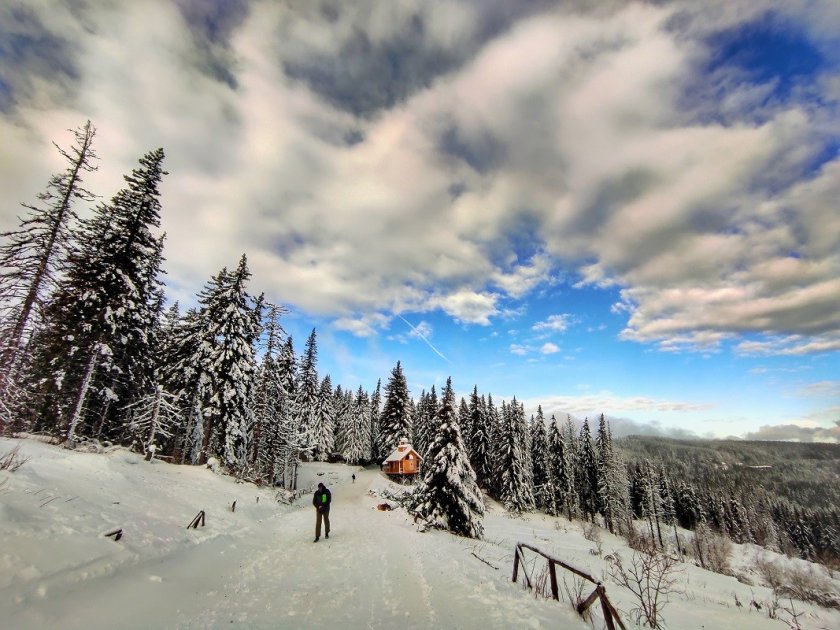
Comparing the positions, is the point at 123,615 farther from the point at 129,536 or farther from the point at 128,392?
the point at 128,392

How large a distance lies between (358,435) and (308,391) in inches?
637

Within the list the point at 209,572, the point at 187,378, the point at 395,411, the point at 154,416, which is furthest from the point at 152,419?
the point at 395,411

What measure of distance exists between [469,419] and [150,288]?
44.6 m

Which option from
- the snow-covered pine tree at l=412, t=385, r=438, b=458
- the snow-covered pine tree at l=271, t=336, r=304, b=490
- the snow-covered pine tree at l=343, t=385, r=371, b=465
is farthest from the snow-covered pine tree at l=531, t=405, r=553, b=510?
the snow-covered pine tree at l=271, t=336, r=304, b=490

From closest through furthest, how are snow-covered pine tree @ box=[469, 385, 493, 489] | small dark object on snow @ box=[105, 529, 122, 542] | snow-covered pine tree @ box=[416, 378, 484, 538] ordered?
small dark object on snow @ box=[105, 529, 122, 542]
snow-covered pine tree @ box=[416, 378, 484, 538]
snow-covered pine tree @ box=[469, 385, 493, 489]

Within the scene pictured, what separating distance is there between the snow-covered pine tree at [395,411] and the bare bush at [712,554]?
3877 cm

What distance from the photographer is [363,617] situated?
6.97 meters

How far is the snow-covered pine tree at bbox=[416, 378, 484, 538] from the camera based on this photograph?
2038 centimetres

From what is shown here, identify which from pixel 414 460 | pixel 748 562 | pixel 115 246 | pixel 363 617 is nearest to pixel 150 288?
pixel 115 246

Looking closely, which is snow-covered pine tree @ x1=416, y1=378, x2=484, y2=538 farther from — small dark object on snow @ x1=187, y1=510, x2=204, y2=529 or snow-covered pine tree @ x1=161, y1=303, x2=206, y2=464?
snow-covered pine tree @ x1=161, y1=303, x2=206, y2=464

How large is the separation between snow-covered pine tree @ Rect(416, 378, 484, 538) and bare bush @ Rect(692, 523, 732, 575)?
36.5 meters

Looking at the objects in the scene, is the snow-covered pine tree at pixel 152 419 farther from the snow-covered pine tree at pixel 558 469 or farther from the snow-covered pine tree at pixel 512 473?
the snow-covered pine tree at pixel 558 469

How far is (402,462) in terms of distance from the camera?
51812 mm

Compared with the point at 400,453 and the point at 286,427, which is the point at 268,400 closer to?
the point at 286,427
